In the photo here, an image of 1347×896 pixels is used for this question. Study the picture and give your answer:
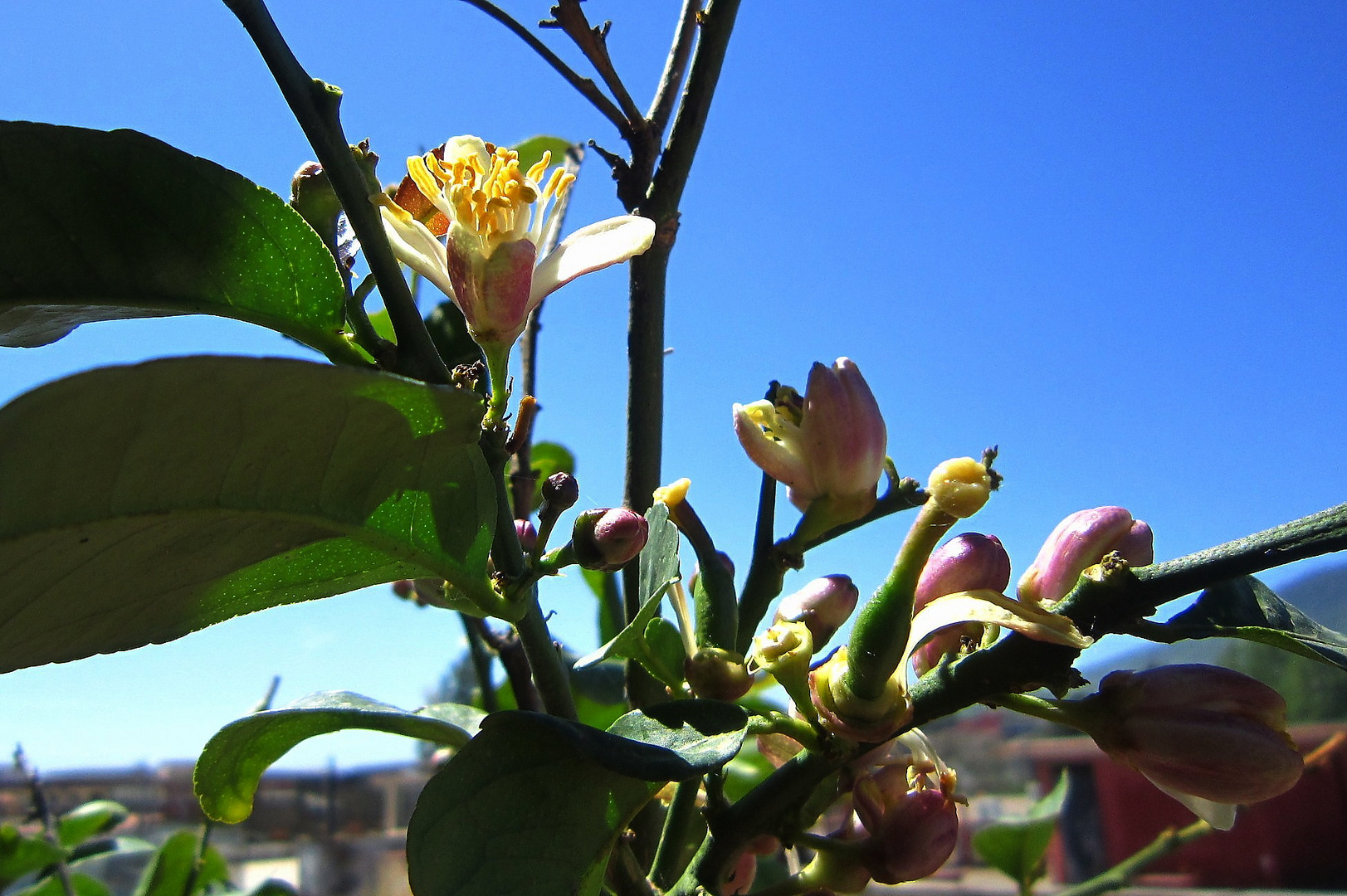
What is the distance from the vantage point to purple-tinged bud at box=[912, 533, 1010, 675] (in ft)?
1.47

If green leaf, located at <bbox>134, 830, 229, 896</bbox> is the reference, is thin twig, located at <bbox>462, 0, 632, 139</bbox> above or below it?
Result: above

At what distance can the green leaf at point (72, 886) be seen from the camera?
1.23 meters

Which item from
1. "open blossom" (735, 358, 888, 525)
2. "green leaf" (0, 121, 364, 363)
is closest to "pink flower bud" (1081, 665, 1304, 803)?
"open blossom" (735, 358, 888, 525)

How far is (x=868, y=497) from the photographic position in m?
0.47

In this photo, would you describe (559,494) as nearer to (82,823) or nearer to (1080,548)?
(1080,548)

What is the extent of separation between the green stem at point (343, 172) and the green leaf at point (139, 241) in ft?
0.08

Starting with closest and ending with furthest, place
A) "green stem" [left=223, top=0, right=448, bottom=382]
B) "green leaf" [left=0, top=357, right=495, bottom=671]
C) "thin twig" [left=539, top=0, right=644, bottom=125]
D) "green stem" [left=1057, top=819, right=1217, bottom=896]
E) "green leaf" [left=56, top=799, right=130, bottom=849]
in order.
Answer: "green leaf" [left=0, top=357, right=495, bottom=671]
"green stem" [left=223, top=0, right=448, bottom=382]
"thin twig" [left=539, top=0, right=644, bottom=125]
"green stem" [left=1057, top=819, right=1217, bottom=896]
"green leaf" [left=56, top=799, right=130, bottom=849]

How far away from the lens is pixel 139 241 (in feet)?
1.23

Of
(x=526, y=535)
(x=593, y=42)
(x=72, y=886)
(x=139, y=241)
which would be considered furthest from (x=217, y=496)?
(x=72, y=886)

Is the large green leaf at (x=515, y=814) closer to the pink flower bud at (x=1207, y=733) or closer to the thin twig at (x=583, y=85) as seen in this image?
the pink flower bud at (x=1207, y=733)

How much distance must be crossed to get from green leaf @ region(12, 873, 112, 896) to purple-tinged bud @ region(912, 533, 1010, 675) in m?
1.25

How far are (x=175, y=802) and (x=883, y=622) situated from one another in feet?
9.11

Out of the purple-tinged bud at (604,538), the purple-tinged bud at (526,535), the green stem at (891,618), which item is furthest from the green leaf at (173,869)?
the green stem at (891,618)

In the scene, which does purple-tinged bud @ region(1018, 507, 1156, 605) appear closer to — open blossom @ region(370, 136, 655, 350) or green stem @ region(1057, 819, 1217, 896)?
open blossom @ region(370, 136, 655, 350)
